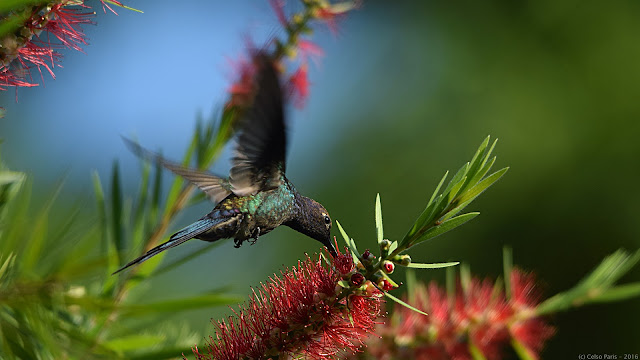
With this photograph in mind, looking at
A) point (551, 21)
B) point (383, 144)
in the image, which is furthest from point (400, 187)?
point (551, 21)

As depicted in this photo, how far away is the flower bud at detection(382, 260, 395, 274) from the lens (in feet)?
1.23

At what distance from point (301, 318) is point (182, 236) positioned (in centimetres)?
25

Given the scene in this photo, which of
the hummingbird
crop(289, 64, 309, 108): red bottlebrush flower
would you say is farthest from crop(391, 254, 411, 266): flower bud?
crop(289, 64, 309, 108): red bottlebrush flower

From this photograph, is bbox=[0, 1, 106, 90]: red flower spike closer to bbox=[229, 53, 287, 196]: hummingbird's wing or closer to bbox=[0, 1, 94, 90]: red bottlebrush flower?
bbox=[0, 1, 94, 90]: red bottlebrush flower

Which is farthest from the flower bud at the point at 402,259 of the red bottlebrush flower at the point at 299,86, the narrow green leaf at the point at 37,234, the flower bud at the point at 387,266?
the red bottlebrush flower at the point at 299,86

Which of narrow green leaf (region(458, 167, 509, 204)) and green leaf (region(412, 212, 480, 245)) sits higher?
narrow green leaf (region(458, 167, 509, 204))

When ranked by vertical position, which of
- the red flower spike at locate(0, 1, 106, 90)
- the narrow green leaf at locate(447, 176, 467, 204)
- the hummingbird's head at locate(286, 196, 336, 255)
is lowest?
the hummingbird's head at locate(286, 196, 336, 255)

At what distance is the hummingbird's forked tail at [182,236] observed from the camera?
54cm

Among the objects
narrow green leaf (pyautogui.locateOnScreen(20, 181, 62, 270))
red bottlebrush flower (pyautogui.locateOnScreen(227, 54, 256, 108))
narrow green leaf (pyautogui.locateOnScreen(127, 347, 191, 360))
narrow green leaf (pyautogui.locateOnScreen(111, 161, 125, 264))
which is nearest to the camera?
narrow green leaf (pyautogui.locateOnScreen(20, 181, 62, 270))

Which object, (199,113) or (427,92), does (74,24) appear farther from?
(427,92)

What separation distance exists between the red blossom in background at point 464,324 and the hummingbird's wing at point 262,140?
219 millimetres

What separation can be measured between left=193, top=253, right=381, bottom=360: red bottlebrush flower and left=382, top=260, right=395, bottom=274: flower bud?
1.1 inches

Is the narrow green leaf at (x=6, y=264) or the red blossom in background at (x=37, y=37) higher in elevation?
the red blossom in background at (x=37, y=37)

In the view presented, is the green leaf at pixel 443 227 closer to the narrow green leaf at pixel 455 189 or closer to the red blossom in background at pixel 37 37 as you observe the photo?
the narrow green leaf at pixel 455 189
